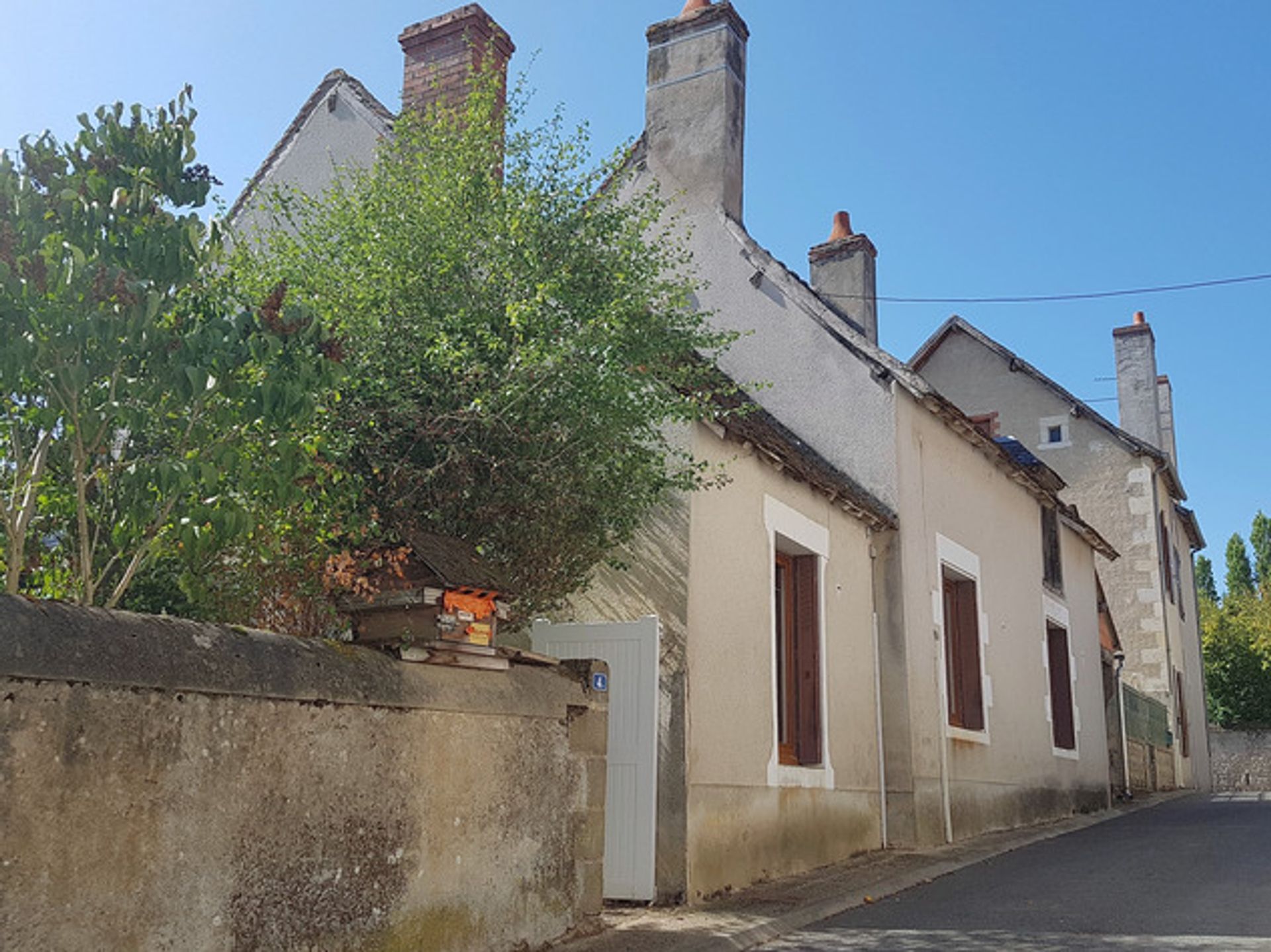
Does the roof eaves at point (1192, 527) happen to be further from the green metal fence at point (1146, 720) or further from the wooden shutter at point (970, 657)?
the wooden shutter at point (970, 657)

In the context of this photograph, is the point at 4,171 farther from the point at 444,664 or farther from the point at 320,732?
the point at 444,664

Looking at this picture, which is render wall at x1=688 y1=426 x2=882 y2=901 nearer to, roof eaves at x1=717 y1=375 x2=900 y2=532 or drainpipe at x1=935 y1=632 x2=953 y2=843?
roof eaves at x1=717 y1=375 x2=900 y2=532

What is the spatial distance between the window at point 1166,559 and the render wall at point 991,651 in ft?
16.1

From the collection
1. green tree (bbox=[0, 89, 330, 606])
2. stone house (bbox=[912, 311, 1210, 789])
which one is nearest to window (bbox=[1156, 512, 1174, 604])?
stone house (bbox=[912, 311, 1210, 789])

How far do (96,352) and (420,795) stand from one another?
2.18m

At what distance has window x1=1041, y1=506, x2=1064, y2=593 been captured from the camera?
1535 cm

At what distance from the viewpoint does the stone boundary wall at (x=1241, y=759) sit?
27.0m

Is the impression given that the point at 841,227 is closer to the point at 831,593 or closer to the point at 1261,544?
the point at 831,593

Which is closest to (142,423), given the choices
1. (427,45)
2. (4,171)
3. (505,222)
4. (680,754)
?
(4,171)

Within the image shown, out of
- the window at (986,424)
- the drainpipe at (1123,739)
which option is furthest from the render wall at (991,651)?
the drainpipe at (1123,739)

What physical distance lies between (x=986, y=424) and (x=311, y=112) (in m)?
10.3

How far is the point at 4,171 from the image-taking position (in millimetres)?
3902

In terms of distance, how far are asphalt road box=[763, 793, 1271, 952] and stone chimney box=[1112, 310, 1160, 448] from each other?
12680mm

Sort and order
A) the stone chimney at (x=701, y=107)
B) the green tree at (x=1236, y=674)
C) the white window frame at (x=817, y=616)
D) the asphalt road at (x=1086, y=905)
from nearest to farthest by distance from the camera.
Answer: the asphalt road at (x=1086, y=905) → the white window frame at (x=817, y=616) → the stone chimney at (x=701, y=107) → the green tree at (x=1236, y=674)
